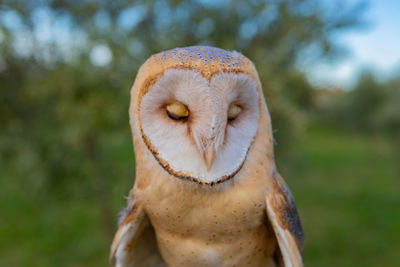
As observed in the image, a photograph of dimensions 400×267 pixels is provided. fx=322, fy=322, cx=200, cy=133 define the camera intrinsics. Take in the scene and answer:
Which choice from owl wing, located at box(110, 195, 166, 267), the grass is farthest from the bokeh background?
owl wing, located at box(110, 195, 166, 267)

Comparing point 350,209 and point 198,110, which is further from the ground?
point 198,110

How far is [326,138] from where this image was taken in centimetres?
1269

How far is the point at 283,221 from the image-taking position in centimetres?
88

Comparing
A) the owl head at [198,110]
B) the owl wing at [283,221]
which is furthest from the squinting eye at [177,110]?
the owl wing at [283,221]

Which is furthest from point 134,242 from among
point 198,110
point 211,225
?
point 198,110

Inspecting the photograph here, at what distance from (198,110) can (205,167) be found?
142 millimetres

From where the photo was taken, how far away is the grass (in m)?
3.98

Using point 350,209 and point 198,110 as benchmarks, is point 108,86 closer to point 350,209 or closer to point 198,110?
point 198,110

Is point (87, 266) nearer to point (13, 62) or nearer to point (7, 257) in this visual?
point (7, 257)

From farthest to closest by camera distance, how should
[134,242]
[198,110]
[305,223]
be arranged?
[305,223]
[134,242]
[198,110]

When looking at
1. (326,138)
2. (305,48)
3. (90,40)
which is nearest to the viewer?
(90,40)

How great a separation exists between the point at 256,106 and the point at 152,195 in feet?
1.18

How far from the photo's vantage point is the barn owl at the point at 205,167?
72 centimetres

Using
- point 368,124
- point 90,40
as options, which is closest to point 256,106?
point 90,40
